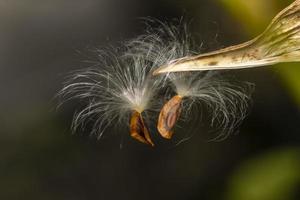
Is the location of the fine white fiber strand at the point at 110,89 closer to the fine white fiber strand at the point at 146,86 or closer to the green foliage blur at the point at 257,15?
the fine white fiber strand at the point at 146,86

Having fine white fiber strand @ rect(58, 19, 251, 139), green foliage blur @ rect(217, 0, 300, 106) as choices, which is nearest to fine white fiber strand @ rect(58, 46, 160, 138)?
fine white fiber strand @ rect(58, 19, 251, 139)

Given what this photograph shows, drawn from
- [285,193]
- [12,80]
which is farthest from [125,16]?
[285,193]

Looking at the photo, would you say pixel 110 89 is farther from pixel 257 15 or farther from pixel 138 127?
pixel 257 15

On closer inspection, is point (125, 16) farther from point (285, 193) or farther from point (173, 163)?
point (285, 193)

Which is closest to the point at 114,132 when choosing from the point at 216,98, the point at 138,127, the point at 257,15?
the point at 138,127

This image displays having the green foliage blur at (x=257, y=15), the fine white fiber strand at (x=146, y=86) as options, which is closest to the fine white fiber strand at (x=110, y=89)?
the fine white fiber strand at (x=146, y=86)
